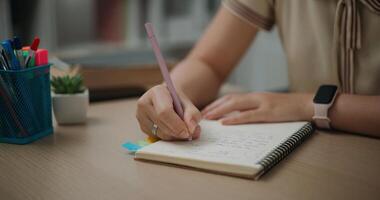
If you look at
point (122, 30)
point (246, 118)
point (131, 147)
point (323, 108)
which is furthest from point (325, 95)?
point (122, 30)

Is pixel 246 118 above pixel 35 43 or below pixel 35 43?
below

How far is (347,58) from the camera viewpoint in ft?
3.26

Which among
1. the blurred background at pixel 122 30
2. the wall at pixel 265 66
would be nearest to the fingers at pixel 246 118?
the blurred background at pixel 122 30

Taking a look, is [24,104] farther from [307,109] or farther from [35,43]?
[307,109]

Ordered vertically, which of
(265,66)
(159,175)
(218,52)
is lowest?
(265,66)

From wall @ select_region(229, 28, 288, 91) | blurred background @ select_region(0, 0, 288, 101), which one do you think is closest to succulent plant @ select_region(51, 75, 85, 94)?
blurred background @ select_region(0, 0, 288, 101)

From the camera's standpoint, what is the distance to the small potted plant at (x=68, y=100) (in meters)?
0.88

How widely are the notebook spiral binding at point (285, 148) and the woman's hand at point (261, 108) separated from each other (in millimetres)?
44

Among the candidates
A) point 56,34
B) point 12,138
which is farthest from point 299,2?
point 56,34

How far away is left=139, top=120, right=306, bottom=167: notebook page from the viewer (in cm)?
64

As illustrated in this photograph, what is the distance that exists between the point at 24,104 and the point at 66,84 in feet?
0.48

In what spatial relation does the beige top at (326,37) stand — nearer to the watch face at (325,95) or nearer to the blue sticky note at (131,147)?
the watch face at (325,95)

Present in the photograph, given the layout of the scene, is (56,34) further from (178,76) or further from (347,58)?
(347,58)

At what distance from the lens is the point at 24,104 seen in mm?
745
